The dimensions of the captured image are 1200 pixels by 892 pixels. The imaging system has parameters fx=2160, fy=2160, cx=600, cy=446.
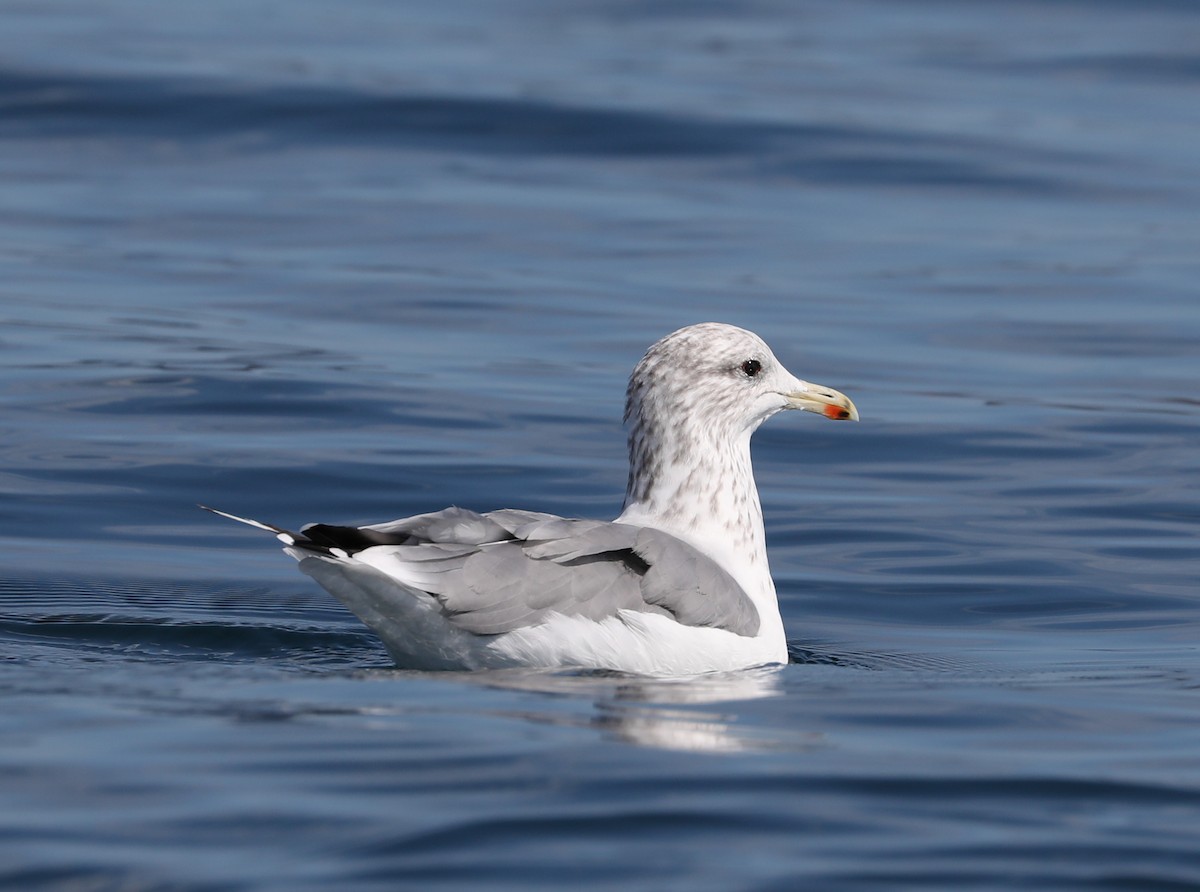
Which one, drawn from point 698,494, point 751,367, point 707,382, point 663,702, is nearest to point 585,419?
point 751,367

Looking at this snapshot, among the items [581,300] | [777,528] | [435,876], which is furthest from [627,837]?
[581,300]

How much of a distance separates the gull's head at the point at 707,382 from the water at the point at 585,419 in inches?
42.7

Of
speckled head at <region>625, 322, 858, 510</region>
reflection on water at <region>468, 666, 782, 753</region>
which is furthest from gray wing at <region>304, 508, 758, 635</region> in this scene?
speckled head at <region>625, 322, 858, 510</region>

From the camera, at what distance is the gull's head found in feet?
29.5

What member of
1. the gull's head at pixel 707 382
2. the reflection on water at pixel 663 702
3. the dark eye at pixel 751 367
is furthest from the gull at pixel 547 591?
the dark eye at pixel 751 367

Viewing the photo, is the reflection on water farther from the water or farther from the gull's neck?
the gull's neck

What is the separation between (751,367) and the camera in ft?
30.0

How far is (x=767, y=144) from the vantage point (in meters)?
23.7

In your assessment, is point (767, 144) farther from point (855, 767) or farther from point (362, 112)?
point (855, 767)

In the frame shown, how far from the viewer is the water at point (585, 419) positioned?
587cm

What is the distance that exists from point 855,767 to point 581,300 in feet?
36.0

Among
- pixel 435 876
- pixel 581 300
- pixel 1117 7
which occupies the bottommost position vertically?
pixel 435 876

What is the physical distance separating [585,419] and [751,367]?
4693 mm

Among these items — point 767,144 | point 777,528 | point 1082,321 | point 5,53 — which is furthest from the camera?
point 5,53
